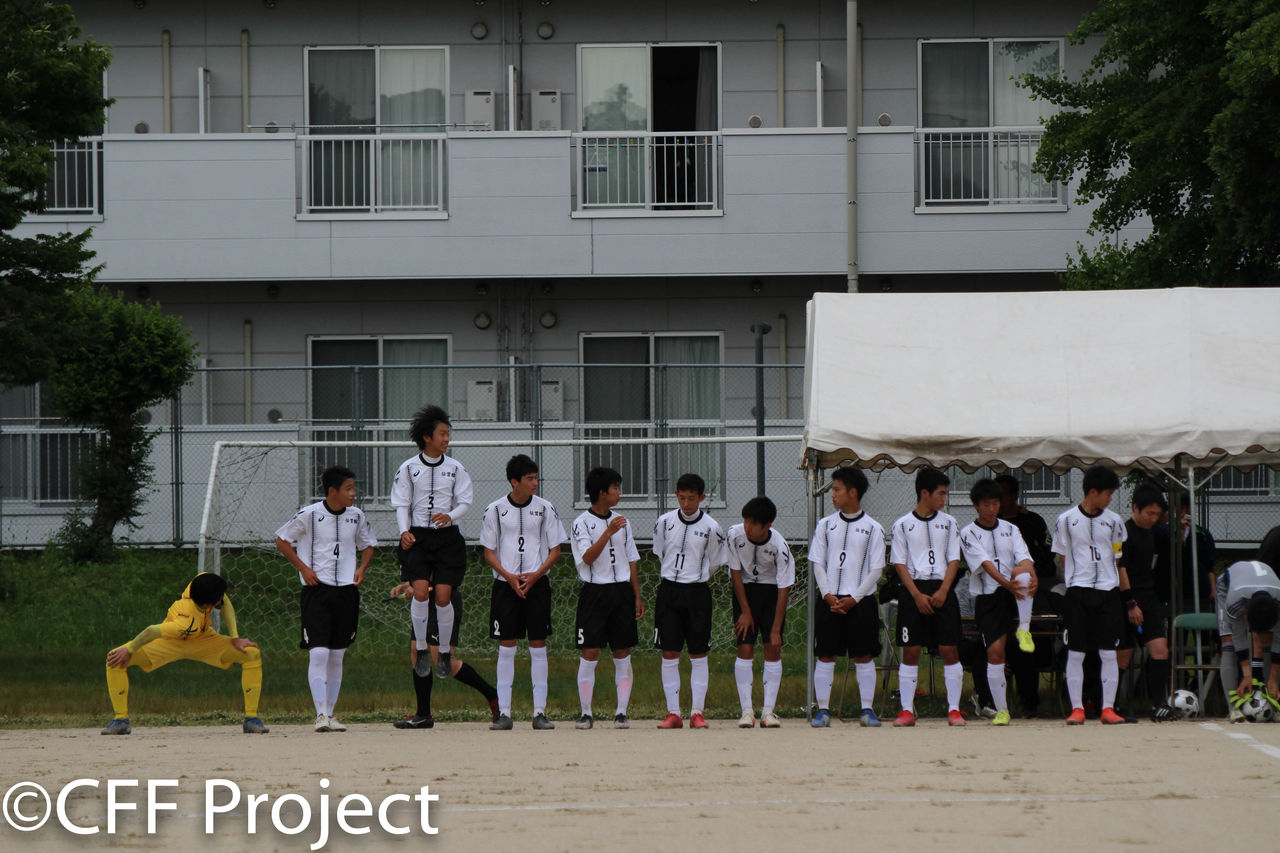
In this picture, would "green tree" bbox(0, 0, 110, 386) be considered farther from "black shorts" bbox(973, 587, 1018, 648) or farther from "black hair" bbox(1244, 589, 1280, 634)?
"black hair" bbox(1244, 589, 1280, 634)

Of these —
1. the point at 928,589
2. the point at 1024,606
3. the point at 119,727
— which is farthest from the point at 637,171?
the point at 119,727

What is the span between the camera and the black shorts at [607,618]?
444 inches

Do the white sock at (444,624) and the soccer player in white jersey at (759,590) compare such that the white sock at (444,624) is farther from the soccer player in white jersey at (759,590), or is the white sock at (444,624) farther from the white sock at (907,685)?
the white sock at (907,685)

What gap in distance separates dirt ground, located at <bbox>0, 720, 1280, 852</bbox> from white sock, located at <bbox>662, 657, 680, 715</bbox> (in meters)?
0.45

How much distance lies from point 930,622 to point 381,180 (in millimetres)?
12446

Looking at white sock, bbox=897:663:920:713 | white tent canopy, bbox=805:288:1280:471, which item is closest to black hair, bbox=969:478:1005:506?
white tent canopy, bbox=805:288:1280:471

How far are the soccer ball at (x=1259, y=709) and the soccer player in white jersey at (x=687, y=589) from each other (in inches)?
154

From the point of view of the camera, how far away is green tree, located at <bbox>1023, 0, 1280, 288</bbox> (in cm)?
1377

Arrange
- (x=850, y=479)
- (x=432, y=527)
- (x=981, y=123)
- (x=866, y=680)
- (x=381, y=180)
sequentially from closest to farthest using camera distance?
(x=432, y=527), (x=866, y=680), (x=850, y=479), (x=381, y=180), (x=981, y=123)

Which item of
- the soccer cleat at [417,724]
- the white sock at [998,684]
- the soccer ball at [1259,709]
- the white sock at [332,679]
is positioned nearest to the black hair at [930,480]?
the white sock at [998,684]

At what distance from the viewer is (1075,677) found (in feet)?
37.2

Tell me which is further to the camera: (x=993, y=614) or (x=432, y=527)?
(x=993, y=614)

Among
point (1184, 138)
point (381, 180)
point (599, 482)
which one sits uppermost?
point (381, 180)

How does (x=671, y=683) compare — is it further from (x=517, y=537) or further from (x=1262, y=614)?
(x=1262, y=614)
